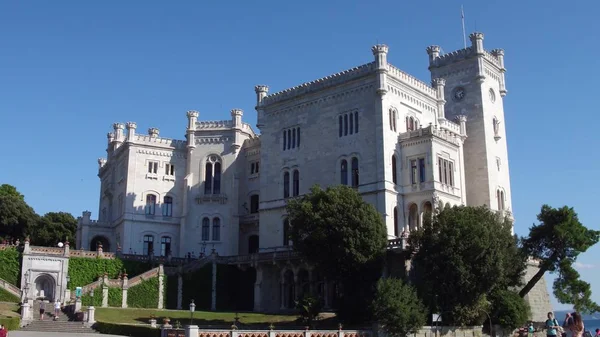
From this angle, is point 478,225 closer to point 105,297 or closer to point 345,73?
point 345,73

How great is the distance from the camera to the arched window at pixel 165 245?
219ft

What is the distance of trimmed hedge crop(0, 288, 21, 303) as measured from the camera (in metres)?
50.5

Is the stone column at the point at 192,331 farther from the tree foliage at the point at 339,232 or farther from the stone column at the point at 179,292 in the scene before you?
the stone column at the point at 179,292

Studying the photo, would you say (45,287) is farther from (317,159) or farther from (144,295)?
(317,159)

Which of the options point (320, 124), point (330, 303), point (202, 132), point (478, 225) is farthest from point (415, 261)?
point (202, 132)

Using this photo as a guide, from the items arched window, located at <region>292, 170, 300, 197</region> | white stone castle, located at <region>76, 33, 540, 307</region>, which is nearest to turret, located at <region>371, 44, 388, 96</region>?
white stone castle, located at <region>76, 33, 540, 307</region>

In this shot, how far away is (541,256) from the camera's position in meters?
51.3

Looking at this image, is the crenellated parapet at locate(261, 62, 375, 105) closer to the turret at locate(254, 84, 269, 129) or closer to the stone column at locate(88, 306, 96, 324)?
the turret at locate(254, 84, 269, 129)

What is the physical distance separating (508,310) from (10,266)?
39.0 meters

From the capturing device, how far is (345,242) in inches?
1742

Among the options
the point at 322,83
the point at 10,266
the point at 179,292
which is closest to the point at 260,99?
the point at 322,83

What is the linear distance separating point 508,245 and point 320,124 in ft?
67.4

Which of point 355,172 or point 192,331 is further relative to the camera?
point 355,172

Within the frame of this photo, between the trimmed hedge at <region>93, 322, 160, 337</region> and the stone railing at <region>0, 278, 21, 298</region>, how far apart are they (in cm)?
1237
